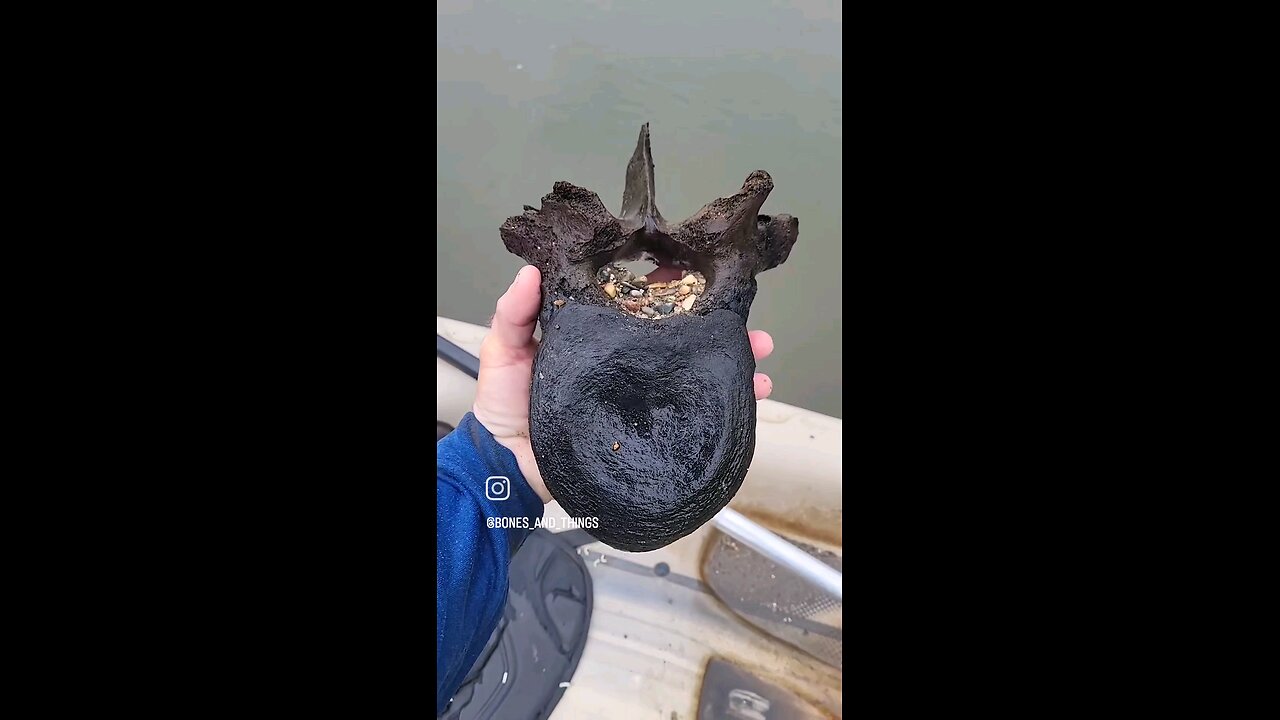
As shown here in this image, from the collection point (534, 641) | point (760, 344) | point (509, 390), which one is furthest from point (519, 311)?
point (534, 641)

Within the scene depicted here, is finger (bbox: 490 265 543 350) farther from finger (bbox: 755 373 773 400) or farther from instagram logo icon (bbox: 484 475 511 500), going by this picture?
finger (bbox: 755 373 773 400)

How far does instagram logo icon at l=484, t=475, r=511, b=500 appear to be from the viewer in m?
1.32

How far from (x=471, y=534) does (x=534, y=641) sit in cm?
80

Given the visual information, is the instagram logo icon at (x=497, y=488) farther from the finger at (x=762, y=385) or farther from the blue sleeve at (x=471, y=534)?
the finger at (x=762, y=385)

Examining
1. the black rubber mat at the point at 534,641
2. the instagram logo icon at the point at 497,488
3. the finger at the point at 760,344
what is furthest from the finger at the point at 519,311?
the black rubber mat at the point at 534,641

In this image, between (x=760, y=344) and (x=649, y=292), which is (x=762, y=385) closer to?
(x=760, y=344)

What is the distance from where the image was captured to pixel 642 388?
40.2 inches

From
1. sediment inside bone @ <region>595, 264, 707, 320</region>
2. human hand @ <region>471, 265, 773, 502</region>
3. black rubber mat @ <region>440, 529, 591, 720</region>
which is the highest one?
sediment inside bone @ <region>595, 264, 707, 320</region>

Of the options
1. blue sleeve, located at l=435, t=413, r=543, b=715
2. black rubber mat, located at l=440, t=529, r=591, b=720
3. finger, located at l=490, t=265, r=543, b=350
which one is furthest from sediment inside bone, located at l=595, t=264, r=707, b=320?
black rubber mat, located at l=440, t=529, r=591, b=720

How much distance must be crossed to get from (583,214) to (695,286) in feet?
0.76

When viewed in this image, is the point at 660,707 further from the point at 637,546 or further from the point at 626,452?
the point at 626,452

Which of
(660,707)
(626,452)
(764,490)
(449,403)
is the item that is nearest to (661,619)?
(660,707)

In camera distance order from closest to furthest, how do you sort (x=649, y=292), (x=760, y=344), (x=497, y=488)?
(x=649, y=292) < (x=497, y=488) < (x=760, y=344)

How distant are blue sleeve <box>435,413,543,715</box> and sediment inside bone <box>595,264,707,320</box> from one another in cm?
41
